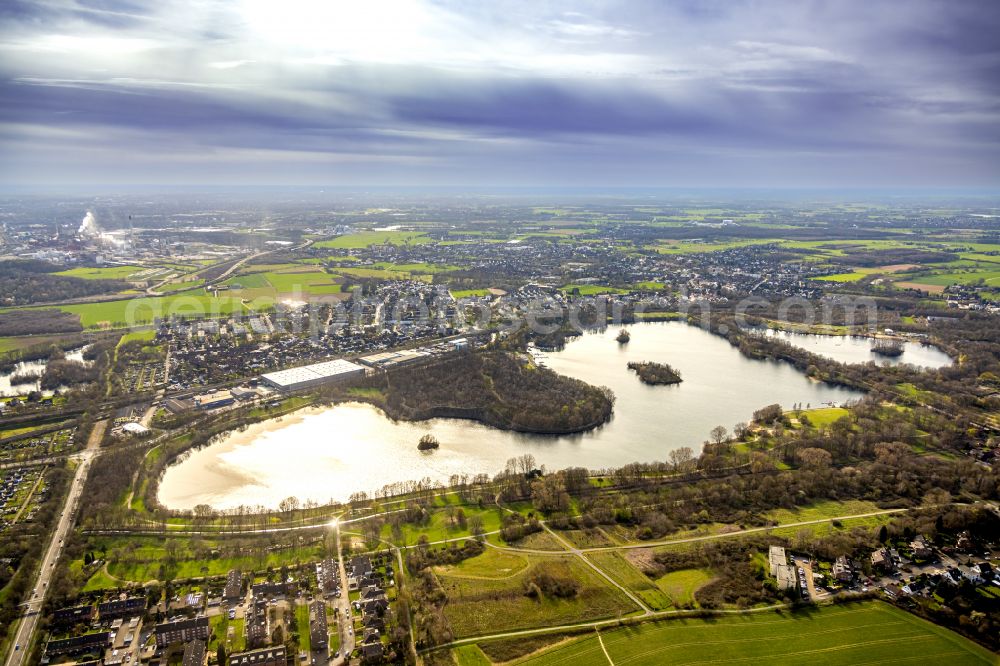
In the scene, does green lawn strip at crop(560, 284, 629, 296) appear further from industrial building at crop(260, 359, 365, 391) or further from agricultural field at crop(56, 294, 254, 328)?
agricultural field at crop(56, 294, 254, 328)

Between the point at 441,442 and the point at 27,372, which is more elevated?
the point at 27,372

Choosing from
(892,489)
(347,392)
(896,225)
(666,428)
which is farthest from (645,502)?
(896,225)

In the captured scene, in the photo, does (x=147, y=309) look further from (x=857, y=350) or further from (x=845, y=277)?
(x=845, y=277)

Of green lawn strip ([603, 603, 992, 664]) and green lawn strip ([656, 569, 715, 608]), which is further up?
green lawn strip ([656, 569, 715, 608])

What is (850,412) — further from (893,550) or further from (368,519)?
(368,519)

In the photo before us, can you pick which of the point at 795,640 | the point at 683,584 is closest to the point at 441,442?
the point at 683,584

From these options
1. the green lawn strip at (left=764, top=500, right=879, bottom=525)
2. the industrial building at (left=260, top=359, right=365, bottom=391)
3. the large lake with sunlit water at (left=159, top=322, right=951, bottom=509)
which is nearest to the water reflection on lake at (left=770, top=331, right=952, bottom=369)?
the large lake with sunlit water at (left=159, top=322, right=951, bottom=509)

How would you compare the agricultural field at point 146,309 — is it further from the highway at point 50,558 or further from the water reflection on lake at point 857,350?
the water reflection on lake at point 857,350
